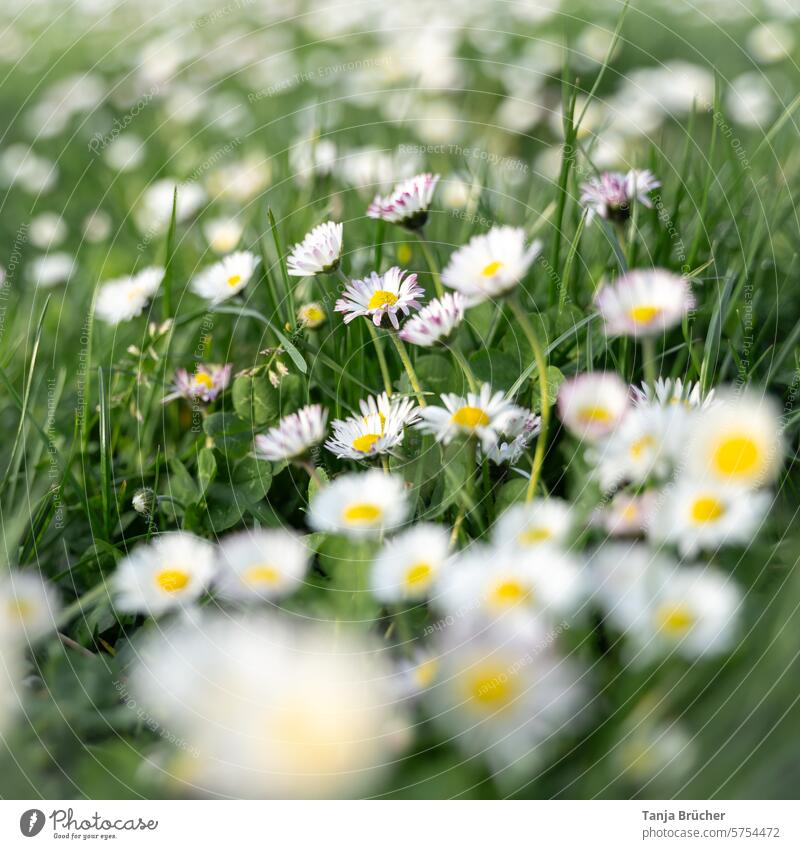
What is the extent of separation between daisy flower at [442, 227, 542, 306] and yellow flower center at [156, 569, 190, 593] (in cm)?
21

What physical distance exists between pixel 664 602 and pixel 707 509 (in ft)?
0.18

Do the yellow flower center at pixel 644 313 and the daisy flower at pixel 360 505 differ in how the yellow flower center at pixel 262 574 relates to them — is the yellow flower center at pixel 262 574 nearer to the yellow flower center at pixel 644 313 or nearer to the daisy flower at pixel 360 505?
the daisy flower at pixel 360 505

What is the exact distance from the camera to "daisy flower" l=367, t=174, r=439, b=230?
460mm

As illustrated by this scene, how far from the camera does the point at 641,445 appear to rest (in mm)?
421

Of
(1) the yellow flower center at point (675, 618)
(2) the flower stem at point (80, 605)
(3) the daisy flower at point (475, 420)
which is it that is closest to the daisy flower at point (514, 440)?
(3) the daisy flower at point (475, 420)

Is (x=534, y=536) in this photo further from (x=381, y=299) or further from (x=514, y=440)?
(x=381, y=299)

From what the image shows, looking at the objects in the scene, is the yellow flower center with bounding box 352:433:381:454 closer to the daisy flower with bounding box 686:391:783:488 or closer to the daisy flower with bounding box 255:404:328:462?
the daisy flower with bounding box 255:404:328:462

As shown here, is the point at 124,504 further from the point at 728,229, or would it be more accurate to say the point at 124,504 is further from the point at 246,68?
the point at 246,68

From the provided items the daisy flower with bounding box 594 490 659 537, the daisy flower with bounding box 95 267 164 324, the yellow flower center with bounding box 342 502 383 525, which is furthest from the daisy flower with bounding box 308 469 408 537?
the daisy flower with bounding box 95 267 164 324

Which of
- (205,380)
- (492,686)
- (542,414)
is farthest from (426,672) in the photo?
(205,380)
